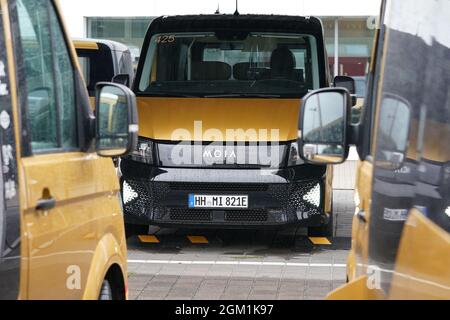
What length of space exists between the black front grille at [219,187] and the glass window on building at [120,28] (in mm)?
15819

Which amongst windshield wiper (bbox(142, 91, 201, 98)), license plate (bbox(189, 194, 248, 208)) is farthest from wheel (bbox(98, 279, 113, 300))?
windshield wiper (bbox(142, 91, 201, 98))

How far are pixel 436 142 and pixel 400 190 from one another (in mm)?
195

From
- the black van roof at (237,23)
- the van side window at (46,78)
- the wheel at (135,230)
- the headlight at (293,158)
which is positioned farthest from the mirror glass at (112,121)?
the black van roof at (237,23)

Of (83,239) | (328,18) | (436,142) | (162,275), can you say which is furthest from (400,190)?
(328,18)

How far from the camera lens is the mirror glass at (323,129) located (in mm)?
4176

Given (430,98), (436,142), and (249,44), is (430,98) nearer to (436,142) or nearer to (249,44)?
(436,142)

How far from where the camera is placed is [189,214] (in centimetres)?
964

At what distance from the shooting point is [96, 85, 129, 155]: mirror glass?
4.20 m

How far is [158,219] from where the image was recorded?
9664 mm

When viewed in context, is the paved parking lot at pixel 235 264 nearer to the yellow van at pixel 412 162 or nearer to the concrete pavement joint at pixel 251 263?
the concrete pavement joint at pixel 251 263

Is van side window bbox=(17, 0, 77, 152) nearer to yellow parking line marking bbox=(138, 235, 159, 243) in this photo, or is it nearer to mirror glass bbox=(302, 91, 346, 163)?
mirror glass bbox=(302, 91, 346, 163)

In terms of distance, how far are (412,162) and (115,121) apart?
1.45m

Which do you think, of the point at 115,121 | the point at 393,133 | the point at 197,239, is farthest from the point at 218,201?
the point at 393,133

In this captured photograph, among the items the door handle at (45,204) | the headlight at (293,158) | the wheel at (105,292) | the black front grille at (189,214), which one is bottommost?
the black front grille at (189,214)
